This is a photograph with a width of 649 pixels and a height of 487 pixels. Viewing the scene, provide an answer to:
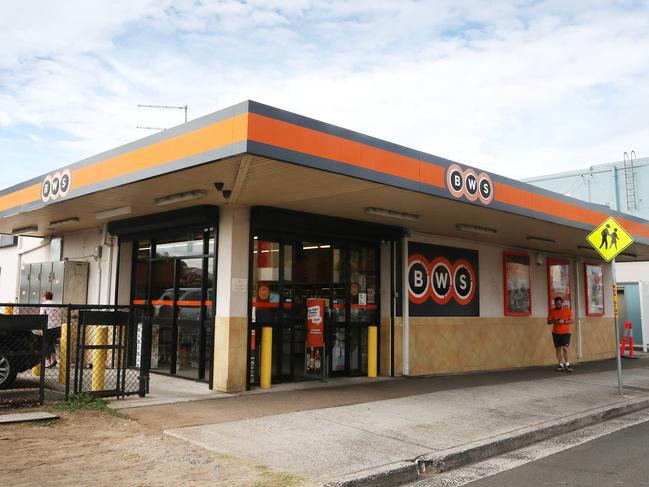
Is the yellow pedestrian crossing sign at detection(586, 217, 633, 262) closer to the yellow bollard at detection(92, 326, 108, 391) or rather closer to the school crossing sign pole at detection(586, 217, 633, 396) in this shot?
the school crossing sign pole at detection(586, 217, 633, 396)

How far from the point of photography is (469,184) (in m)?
9.90

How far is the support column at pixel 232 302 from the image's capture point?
9.69 meters

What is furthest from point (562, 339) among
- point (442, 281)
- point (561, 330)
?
point (442, 281)

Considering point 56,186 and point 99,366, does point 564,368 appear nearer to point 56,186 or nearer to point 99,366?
point 99,366

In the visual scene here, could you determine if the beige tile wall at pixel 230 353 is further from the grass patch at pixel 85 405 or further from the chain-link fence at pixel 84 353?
the grass patch at pixel 85 405

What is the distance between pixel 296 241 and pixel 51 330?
14.7 feet

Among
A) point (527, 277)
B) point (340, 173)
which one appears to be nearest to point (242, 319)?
point (340, 173)

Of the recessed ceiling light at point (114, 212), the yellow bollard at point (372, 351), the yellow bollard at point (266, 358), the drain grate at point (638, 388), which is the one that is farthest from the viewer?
the yellow bollard at point (372, 351)

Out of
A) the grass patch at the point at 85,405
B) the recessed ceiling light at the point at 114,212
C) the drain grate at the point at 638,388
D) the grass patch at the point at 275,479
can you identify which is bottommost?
the drain grate at the point at 638,388

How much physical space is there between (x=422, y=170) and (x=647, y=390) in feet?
21.9

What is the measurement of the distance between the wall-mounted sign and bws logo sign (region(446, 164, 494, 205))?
9.62 feet

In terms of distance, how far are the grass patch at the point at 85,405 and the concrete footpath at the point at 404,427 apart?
1.09 feet

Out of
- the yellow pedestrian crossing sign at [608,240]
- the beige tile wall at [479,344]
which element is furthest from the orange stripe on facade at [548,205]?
the beige tile wall at [479,344]

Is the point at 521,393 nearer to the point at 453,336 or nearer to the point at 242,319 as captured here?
the point at 453,336
